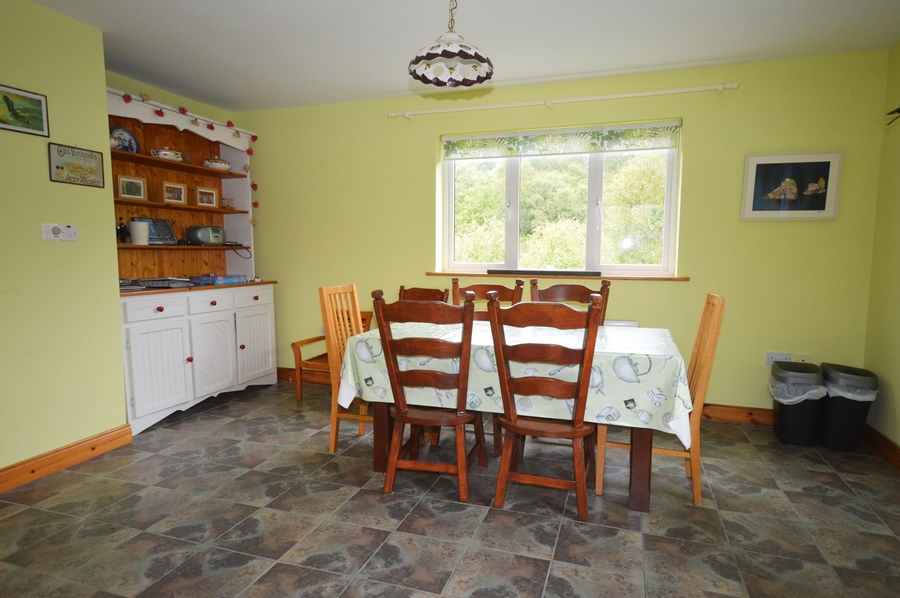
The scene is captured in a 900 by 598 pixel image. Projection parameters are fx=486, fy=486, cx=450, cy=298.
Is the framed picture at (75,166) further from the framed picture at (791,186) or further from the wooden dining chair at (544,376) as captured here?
the framed picture at (791,186)

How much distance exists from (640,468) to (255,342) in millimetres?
3184

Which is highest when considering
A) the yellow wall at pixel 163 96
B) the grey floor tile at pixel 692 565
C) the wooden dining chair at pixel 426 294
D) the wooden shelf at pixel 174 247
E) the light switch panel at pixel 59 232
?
the yellow wall at pixel 163 96

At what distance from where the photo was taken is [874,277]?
3068mm

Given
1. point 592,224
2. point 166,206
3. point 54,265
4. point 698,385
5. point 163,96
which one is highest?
point 163,96

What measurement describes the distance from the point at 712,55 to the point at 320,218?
3178 millimetres

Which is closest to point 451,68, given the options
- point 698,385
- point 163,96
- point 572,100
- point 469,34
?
point 469,34

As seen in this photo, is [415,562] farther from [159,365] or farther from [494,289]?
[159,365]

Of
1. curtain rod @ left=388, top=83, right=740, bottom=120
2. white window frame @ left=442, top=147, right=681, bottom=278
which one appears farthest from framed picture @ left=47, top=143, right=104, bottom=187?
white window frame @ left=442, top=147, right=681, bottom=278

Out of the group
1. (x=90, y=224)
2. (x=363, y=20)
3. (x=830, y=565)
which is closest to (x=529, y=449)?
(x=830, y=565)

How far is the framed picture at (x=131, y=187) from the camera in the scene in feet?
11.1

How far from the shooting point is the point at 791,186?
3.20 metres

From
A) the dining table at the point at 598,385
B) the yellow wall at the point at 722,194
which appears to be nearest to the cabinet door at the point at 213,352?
the yellow wall at the point at 722,194

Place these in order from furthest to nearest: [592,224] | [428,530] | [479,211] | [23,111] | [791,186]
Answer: [479,211] < [592,224] < [791,186] < [23,111] < [428,530]

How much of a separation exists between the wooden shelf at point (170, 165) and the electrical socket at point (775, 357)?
433cm
